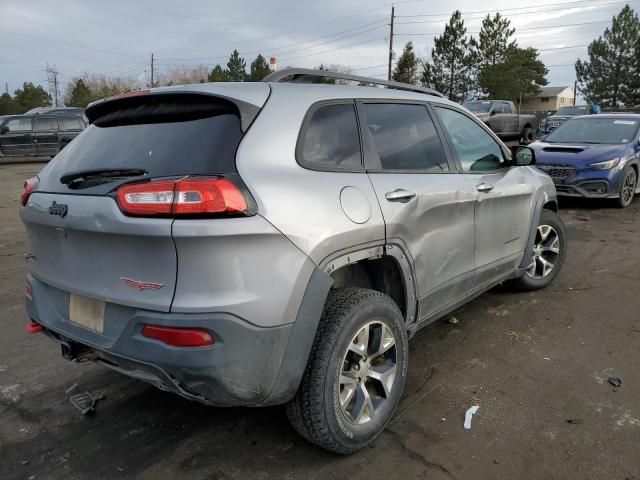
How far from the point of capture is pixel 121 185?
222 centimetres

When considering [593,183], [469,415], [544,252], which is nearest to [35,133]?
[593,183]

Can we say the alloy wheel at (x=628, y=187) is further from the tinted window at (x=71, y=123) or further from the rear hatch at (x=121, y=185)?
the tinted window at (x=71, y=123)

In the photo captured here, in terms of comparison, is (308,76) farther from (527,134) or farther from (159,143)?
(527,134)

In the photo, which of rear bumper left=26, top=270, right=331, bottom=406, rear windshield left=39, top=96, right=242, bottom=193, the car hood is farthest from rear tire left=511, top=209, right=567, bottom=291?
the car hood

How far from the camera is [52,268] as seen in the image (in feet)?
8.39

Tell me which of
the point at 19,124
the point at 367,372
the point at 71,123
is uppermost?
the point at 71,123

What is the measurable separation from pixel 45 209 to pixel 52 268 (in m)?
0.29

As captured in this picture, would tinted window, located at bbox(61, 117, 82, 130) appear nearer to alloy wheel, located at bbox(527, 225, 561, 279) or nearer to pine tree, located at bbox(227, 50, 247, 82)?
alloy wheel, located at bbox(527, 225, 561, 279)

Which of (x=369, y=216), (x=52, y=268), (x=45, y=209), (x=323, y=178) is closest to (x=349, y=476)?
(x=369, y=216)

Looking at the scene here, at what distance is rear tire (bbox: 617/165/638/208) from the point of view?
8865 millimetres

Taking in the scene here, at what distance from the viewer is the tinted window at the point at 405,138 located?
2963mm

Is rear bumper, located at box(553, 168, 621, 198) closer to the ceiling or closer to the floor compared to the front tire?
closer to the ceiling

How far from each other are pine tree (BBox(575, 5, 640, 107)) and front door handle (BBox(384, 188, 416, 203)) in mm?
61487

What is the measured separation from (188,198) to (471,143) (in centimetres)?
246
